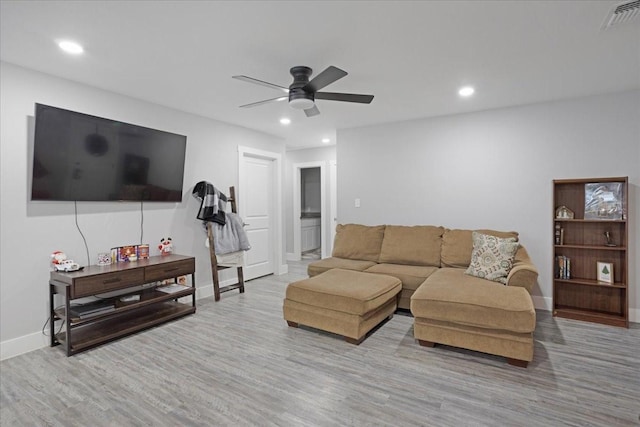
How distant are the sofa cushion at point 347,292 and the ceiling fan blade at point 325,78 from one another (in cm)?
179

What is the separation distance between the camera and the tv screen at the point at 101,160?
282 centimetres

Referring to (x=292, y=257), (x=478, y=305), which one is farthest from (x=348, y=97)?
(x=292, y=257)

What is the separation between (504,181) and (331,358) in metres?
3.08

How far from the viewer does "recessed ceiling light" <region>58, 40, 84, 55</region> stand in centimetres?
240

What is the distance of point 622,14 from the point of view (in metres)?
2.04

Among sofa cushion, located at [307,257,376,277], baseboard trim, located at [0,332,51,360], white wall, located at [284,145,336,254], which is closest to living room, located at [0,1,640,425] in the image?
baseboard trim, located at [0,332,51,360]

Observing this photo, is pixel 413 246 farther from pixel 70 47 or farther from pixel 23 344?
pixel 23 344

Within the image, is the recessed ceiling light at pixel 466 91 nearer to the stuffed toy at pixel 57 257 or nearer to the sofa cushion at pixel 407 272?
the sofa cushion at pixel 407 272

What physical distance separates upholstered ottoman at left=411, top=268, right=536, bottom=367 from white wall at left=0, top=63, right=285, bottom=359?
3073mm

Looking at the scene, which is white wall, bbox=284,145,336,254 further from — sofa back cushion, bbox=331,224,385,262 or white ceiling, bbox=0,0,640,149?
white ceiling, bbox=0,0,640,149

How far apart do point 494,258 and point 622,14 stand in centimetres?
213

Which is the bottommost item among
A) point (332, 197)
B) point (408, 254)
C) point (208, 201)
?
point (408, 254)

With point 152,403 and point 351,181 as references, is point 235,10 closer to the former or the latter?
point 152,403

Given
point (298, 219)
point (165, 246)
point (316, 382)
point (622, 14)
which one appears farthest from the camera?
point (298, 219)
